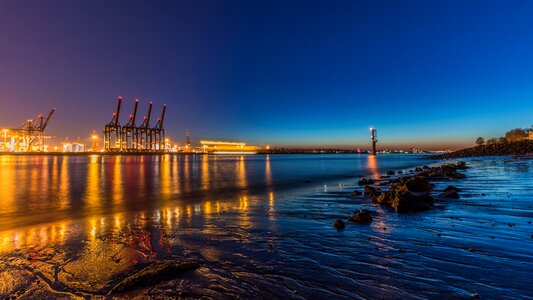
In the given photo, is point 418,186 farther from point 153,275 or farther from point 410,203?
point 153,275

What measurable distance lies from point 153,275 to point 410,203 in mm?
8541

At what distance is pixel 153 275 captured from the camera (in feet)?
15.4

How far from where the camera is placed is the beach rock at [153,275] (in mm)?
4426

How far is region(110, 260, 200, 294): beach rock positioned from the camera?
4426 mm

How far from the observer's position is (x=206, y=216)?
33.3 ft

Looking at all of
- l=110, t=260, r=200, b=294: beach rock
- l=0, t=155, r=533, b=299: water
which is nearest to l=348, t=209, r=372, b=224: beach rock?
l=0, t=155, r=533, b=299: water

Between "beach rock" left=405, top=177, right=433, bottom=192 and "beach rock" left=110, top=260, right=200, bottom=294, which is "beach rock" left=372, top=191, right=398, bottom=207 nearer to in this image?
"beach rock" left=405, top=177, right=433, bottom=192

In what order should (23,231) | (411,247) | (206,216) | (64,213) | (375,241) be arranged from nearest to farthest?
(411,247) < (375,241) < (23,231) < (206,216) < (64,213)

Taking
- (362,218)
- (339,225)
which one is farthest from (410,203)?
(339,225)

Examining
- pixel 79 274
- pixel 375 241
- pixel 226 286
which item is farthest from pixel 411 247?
pixel 79 274

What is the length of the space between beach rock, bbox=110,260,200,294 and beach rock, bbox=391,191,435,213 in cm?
737

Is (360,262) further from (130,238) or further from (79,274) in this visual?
(130,238)

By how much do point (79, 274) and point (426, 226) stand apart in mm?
7955

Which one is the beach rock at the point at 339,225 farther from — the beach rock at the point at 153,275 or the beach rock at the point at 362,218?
the beach rock at the point at 153,275
